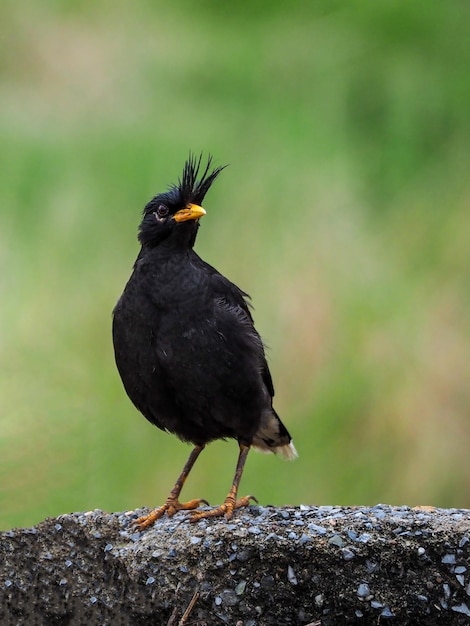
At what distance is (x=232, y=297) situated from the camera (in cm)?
495

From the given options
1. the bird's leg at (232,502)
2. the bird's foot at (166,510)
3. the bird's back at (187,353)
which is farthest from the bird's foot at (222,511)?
the bird's back at (187,353)

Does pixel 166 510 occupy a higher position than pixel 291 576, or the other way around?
pixel 166 510

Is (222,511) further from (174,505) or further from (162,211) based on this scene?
(162,211)

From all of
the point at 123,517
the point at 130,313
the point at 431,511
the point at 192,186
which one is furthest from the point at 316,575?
the point at 192,186

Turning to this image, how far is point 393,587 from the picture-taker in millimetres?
3840

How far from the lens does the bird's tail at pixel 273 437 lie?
513 cm

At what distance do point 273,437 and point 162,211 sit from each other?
136 centimetres

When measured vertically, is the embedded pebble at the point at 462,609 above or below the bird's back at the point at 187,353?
below

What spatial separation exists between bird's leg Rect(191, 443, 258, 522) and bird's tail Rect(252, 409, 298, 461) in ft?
0.52

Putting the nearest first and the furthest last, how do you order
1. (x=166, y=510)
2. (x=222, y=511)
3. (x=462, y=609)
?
1. (x=462, y=609)
2. (x=222, y=511)
3. (x=166, y=510)

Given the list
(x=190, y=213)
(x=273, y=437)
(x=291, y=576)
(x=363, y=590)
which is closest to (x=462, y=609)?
(x=363, y=590)

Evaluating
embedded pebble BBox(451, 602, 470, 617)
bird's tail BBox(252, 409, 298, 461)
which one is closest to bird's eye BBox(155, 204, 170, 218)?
bird's tail BBox(252, 409, 298, 461)

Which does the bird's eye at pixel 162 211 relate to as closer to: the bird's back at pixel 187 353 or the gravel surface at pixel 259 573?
the bird's back at pixel 187 353

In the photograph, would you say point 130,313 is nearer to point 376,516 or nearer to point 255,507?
point 255,507
